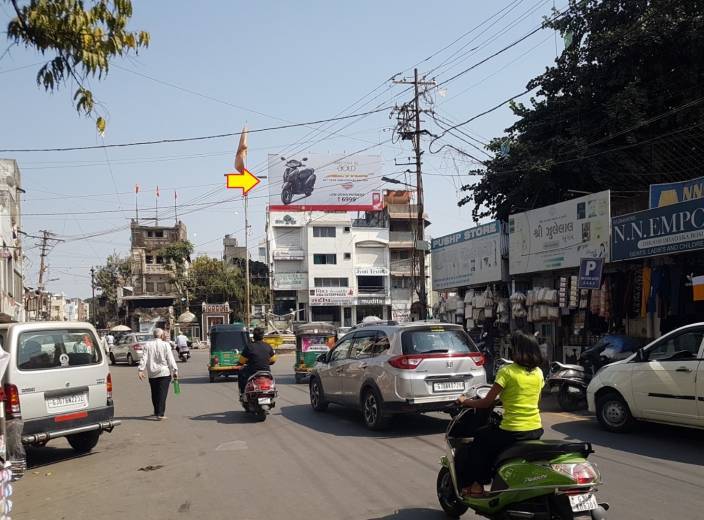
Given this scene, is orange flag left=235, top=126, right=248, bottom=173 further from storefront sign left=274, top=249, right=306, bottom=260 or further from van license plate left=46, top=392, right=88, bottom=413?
van license plate left=46, top=392, right=88, bottom=413

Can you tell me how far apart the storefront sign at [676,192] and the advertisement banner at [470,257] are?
6099 millimetres

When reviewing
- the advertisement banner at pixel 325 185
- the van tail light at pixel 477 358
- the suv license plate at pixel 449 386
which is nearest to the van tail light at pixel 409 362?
the suv license plate at pixel 449 386

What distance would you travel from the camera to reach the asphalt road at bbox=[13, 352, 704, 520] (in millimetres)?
6418

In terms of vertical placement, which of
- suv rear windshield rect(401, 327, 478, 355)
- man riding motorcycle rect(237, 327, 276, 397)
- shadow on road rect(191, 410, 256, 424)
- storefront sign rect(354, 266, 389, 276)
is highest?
storefront sign rect(354, 266, 389, 276)

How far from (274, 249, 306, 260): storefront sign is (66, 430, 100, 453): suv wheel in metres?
51.9

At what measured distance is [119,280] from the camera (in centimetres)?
7456

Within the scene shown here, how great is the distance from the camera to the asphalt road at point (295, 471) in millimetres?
6418

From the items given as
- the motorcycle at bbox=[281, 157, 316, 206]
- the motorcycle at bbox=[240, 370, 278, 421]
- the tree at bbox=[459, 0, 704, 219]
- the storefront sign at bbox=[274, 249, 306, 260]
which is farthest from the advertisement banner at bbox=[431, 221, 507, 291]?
the storefront sign at bbox=[274, 249, 306, 260]

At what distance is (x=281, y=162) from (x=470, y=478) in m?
51.9

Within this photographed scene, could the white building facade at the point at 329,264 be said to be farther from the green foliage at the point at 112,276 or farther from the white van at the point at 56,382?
the white van at the point at 56,382

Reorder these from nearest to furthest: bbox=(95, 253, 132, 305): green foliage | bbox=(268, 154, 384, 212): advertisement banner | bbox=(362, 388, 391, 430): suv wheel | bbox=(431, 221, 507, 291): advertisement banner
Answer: bbox=(362, 388, 391, 430): suv wheel
bbox=(431, 221, 507, 291): advertisement banner
bbox=(268, 154, 384, 212): advertisement banner
bbox=(95, 253, 132, 305): green foliage

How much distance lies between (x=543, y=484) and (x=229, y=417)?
9381 mm

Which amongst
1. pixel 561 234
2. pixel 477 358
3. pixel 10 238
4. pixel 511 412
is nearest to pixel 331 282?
pixel 10 238

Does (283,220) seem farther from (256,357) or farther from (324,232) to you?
(256,357)
